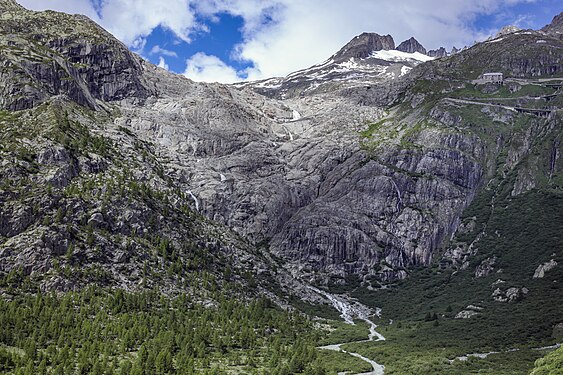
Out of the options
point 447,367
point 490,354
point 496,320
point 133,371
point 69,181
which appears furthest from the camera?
point 69,181

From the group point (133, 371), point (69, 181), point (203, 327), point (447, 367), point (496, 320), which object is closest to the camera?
point (133, 371)

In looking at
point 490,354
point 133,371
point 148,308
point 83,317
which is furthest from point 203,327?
point 490,354

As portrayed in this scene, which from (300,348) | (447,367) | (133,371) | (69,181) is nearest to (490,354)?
(447,367)

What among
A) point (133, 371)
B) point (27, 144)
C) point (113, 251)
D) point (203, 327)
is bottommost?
point (133, 371)

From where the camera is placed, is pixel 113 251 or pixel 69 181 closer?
pixel 113 251

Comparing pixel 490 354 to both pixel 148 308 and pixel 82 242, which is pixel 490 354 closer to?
pixel 148 308

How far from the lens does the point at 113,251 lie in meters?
175

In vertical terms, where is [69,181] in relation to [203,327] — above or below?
above

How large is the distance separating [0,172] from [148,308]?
66.5 metres

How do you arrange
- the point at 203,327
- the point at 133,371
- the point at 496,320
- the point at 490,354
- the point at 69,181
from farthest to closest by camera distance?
1. the point at 69,181
2. the point at 496,320
3. the point at 203,327
4. the point at 490,354
5. the point at 133,371

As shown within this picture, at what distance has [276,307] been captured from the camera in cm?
19125

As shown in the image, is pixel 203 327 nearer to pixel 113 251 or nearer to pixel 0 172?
pixel 113 251

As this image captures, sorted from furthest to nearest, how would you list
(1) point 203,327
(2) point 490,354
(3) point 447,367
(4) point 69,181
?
1. (4) point 69,181
2. (1) point 203,327
3. (2) point 490,354
4. (3) point 447,367

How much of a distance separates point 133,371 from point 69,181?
9996 cm
